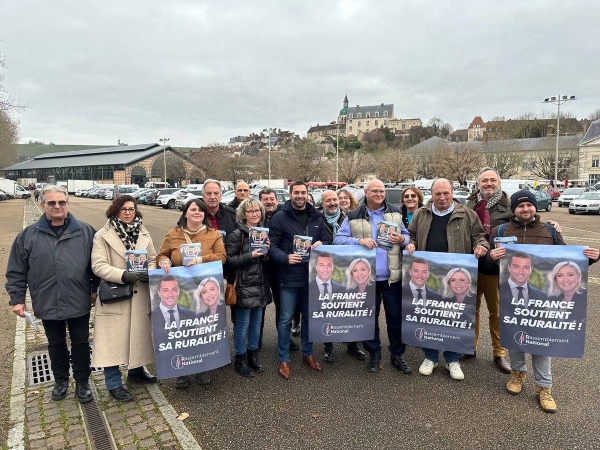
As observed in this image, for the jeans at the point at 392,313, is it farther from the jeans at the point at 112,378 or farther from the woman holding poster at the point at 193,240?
the jeans at the point at 112,378

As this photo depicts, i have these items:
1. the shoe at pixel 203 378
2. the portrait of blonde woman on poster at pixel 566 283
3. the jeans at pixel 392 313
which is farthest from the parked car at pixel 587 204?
the shoe at pixel 203 378

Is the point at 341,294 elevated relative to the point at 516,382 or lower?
elevated

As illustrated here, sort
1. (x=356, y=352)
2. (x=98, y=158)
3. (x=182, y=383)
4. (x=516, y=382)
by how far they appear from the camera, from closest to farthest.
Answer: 1. (x=516, y=382)
2. (x=182, y=383)
3. (x=356, y=352)
4. (x=98, y=158)

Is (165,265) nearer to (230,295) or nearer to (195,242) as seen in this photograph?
(195,242)

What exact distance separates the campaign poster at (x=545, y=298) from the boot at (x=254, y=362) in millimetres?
2551

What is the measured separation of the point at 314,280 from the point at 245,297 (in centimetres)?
74

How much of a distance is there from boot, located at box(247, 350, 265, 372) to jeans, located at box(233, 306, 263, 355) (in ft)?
0.27

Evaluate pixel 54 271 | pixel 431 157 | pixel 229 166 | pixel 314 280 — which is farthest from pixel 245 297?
pixel 431 157

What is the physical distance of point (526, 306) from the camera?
155 inches

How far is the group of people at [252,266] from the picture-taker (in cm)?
374

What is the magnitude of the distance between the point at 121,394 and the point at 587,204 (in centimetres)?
3076

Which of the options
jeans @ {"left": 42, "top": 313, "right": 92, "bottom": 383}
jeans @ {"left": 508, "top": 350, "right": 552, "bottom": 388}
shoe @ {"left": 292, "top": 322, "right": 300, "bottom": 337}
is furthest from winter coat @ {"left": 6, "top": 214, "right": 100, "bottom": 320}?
jeans @ {"left": 508, "top": 350, "right": 552, "bottom": 388}

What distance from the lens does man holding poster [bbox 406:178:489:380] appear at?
4.25m

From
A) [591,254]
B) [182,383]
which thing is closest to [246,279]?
[182,383]
